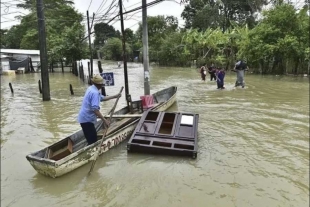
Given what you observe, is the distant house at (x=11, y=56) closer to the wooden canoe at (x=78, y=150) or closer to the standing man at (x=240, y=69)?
the standing man at (x=240, y=69)

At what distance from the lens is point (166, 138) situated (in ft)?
23.8

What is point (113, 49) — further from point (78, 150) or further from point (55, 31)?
point (78, 150)

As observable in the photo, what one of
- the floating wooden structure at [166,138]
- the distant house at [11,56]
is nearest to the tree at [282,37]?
the floating wooden structure at [166,138]

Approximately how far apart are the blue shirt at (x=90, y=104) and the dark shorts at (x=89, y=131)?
5.6 inches

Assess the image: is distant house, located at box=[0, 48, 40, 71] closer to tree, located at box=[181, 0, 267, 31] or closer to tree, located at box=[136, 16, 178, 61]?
tree, located at box=[136, 16, 178, 61]

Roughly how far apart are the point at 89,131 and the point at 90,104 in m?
0.72

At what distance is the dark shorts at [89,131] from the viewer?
6.50 m

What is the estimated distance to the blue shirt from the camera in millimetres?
6133

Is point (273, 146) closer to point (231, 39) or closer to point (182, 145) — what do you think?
point (182, 145)

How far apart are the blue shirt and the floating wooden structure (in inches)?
49.9

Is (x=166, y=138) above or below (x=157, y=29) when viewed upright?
below

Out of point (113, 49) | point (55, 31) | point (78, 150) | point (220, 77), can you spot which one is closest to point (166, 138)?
point (78, 150)

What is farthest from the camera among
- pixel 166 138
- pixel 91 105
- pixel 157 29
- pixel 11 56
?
pixel 157 29

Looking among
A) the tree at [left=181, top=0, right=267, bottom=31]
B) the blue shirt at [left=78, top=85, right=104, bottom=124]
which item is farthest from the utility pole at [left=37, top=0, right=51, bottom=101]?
the tree at [left=181, top=0, right=267, bottom=31]
